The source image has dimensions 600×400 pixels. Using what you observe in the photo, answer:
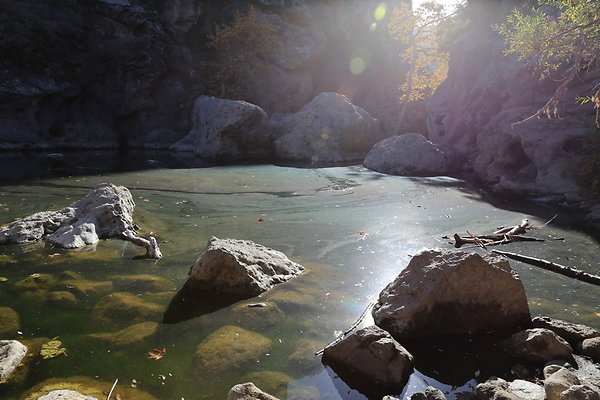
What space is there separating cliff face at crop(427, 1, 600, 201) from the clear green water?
204 cm

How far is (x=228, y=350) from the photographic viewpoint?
3.03 meters

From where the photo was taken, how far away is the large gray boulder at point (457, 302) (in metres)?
3.29

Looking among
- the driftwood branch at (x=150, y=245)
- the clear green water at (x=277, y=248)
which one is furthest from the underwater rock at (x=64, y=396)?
the driftwood branch at (x=150, y=245)

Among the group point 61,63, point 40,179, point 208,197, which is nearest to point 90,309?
point 208,197

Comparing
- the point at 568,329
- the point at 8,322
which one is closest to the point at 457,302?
the point at 568,329

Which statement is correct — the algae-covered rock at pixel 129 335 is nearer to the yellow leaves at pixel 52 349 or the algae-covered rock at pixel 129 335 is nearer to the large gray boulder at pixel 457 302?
the yellow leaves at pixel 52 349

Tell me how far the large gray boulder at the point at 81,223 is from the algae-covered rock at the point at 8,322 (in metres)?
1.71

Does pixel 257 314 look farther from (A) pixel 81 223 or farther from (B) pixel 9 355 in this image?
(A) pixel 81 223

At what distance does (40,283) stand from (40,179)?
7190 millimetres

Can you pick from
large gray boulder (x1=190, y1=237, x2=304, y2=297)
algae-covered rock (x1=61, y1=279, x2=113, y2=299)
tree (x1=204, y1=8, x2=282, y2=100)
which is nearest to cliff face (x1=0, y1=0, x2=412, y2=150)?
tree (x1=204, y1=8, x2=282, y2=100)

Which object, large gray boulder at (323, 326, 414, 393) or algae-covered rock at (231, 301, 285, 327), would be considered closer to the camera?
large gray boulder at (323, 326, 414, 393)

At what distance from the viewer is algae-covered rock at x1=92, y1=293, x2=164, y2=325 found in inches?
134

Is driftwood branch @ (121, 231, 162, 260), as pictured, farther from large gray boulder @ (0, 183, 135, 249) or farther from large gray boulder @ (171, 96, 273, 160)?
large gray boulder @ (171, 96, 273, 160)

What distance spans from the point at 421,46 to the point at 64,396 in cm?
3210
